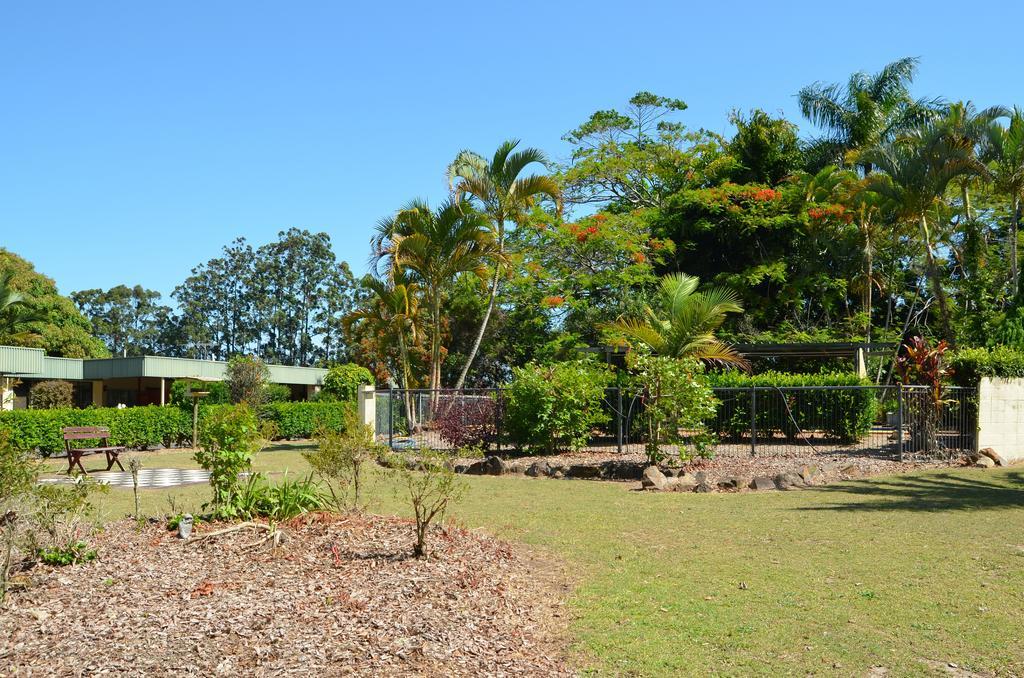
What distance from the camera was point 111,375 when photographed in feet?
124

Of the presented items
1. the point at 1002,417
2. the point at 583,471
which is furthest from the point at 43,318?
the point at 1002,417

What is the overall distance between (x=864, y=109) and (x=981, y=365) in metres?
17.9

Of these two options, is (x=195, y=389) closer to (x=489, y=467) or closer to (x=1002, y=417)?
(x=489, y=467)

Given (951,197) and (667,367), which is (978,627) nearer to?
(667,367)

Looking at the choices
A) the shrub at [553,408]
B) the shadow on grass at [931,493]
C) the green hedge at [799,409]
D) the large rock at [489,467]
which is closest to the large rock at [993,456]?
the shadow on grass at [931,493]

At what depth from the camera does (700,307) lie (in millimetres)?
16922

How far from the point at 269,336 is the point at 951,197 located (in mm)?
53745

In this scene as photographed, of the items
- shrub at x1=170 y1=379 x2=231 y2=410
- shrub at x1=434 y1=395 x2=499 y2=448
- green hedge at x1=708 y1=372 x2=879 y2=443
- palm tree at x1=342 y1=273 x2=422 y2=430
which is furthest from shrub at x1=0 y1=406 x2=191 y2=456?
green hedge at x1=708 y1=372 x2=879 y2=443

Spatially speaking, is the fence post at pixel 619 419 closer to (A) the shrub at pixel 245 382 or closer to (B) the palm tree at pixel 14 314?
(A) the shrub at pixel 245 382

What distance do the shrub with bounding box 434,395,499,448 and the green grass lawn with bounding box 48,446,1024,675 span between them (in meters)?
5.14

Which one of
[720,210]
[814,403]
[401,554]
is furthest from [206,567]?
[720,210]

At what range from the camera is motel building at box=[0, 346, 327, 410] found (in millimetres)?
31875

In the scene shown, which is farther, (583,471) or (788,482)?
(583,471)

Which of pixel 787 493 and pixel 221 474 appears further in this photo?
pixel 787 493
